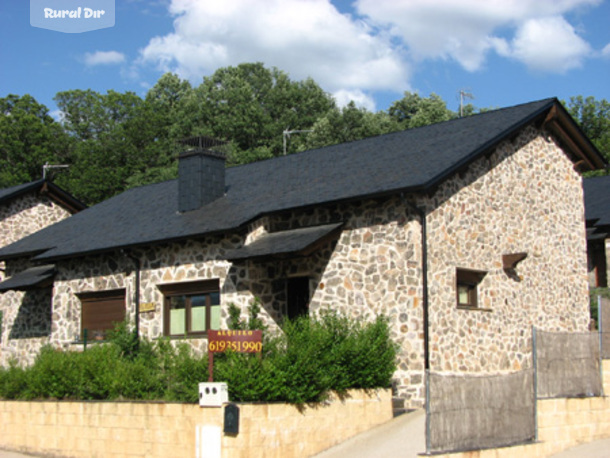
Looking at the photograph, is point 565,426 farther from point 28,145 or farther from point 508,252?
point 28,145

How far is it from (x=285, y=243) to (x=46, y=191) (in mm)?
18284

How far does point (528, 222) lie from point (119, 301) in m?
11.2

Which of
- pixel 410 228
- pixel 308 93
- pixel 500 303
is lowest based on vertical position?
pixel 500 303

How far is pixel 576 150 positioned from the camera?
23219mm

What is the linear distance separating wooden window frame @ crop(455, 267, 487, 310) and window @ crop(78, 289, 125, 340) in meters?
9.45

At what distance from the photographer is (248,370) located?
1360cm

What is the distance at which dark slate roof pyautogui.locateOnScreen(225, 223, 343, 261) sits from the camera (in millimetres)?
17250

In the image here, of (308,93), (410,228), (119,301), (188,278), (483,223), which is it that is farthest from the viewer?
(308,93)

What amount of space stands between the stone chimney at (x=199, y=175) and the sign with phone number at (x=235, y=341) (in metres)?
9.52

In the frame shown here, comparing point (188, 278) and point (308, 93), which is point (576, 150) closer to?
point (188, 278)

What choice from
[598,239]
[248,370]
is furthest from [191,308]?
[598,239]

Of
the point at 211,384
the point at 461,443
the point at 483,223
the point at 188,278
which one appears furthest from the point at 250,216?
the point at 461,443

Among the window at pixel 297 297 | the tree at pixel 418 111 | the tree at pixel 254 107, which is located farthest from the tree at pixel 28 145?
the window at pixel 297 297

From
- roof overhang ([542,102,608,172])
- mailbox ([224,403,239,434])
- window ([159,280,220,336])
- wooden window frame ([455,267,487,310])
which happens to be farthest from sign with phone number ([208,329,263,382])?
roof overhang ([542,102,608,172])
